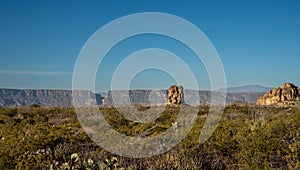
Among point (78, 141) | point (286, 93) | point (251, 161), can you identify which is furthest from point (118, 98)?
point (286, 93)

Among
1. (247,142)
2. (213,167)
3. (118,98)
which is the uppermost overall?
(118,98)

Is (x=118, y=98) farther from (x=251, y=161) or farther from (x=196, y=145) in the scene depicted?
(x=251, y=161)

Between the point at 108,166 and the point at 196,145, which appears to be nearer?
the point at 108,166

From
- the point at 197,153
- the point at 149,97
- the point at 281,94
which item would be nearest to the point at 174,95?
the point at 281,94

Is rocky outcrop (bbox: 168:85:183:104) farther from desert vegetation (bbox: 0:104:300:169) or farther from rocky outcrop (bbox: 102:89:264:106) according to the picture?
desert vegetation (bbox: 0:104:300:169)

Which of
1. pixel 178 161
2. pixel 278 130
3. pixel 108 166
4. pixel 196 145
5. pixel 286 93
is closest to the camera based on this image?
pixel 108 166

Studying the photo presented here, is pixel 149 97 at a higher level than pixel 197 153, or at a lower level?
higher

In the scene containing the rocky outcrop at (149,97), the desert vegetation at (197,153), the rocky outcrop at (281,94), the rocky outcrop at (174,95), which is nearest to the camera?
the desert vegetation at (197,153)

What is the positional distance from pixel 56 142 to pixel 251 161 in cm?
603

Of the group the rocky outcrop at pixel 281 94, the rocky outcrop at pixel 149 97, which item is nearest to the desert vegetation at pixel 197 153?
the rocky outcrop at pixel 149 97

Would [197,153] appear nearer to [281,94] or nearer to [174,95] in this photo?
[174,95]

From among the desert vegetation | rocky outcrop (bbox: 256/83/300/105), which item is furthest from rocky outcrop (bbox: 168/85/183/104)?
the desert vegetation

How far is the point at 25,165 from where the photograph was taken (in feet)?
30.2

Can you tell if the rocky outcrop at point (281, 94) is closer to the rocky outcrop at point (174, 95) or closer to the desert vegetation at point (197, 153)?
→ the rocky outcrop at point (174, 95)
